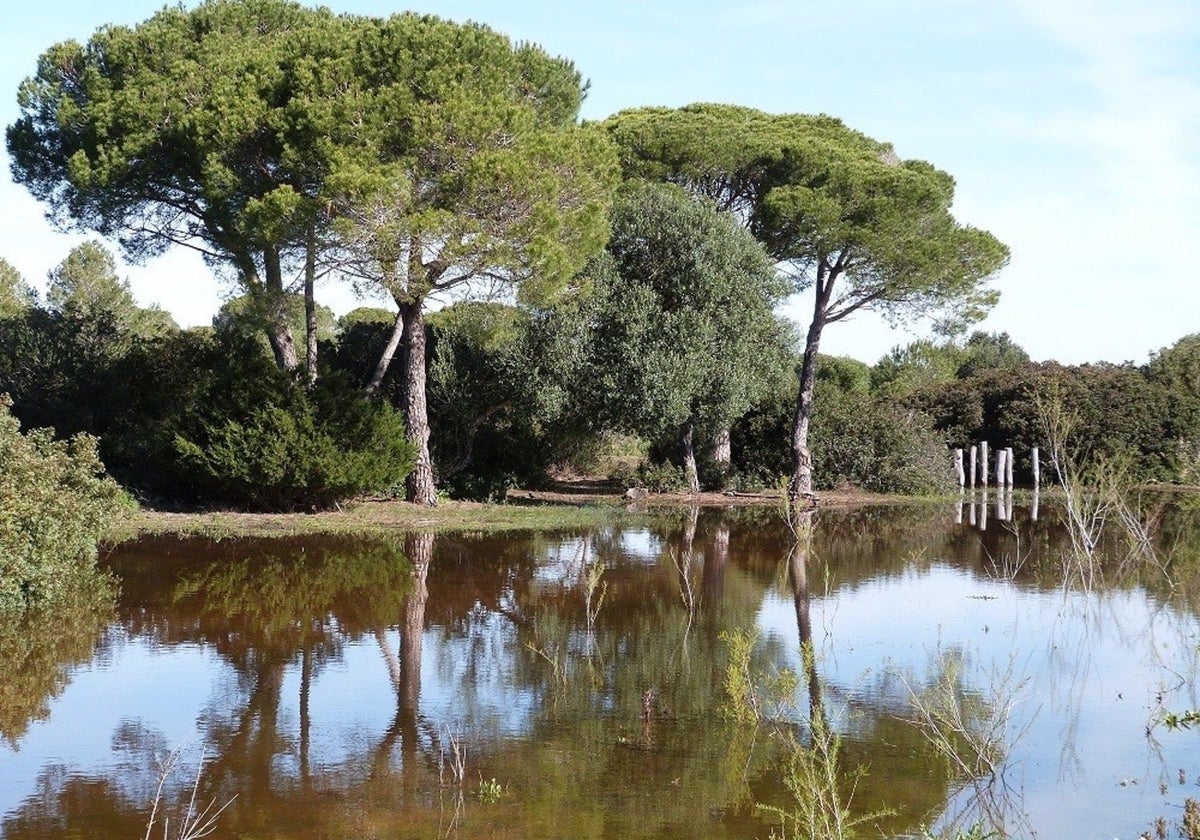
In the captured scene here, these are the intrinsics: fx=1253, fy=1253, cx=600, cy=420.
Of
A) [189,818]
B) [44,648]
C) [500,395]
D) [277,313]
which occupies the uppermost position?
[277,313]

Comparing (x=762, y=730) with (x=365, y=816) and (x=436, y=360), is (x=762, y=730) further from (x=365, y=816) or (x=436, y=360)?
(x=436, y=360)

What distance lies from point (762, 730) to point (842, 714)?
0.72m

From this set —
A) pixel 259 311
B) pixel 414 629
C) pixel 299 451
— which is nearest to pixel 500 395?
pixel 259 311

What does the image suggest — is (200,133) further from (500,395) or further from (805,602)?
(805,602)

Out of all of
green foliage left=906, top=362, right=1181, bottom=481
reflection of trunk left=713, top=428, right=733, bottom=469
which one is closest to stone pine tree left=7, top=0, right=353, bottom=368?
reflection of trunk left=713, top=428, right=733, bottom=469

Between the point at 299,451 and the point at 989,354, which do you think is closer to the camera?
the point at 299,451

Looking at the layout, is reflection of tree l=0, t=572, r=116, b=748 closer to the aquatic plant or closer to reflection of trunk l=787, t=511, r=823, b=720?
the aquatic plant

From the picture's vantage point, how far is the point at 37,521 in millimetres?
11961

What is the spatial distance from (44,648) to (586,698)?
4.86 m

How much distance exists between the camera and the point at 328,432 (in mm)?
21562

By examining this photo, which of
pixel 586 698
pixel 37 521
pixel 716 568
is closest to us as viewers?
pixel 586 698

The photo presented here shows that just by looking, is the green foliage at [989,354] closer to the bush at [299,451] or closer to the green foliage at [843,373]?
the green foliage at [843,373]

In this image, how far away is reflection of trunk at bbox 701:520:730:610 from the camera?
1446cm

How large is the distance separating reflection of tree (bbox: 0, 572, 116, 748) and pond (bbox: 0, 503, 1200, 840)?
0.04m
